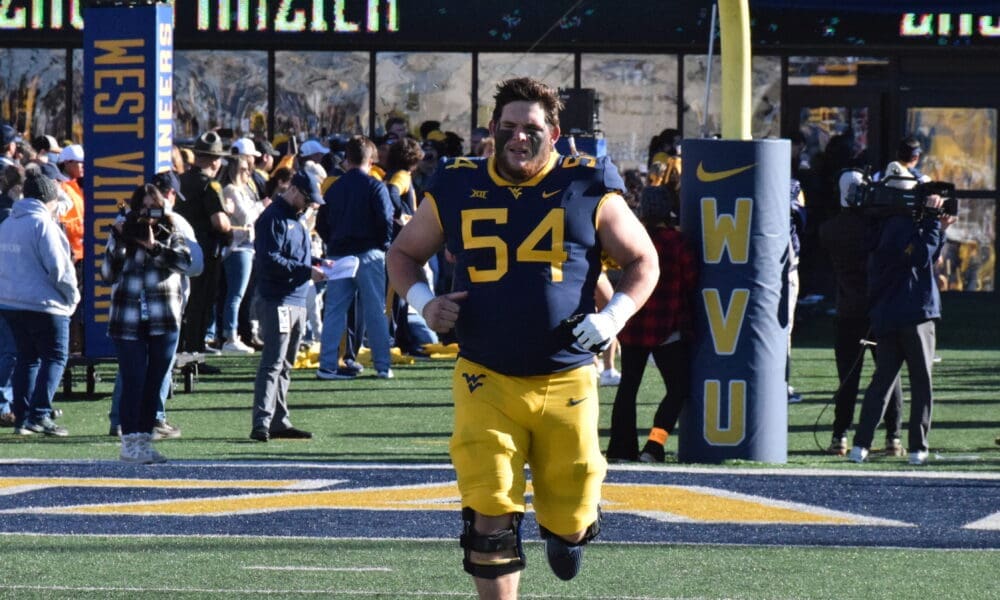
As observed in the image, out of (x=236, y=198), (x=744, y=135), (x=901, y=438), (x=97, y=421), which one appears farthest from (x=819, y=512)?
(x=236, y=198)

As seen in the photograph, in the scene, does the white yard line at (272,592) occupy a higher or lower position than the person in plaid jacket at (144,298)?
lower

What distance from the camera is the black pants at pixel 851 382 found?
40.6ft

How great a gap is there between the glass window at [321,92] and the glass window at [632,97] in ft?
8.99

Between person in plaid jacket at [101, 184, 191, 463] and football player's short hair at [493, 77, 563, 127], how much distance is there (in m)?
5.25

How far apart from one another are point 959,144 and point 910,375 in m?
13.8

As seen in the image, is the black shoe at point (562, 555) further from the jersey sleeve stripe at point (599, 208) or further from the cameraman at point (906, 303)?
the cameraman at point (906, 303)

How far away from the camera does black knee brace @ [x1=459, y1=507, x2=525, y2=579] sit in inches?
247

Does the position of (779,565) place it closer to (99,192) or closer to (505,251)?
(505,251)

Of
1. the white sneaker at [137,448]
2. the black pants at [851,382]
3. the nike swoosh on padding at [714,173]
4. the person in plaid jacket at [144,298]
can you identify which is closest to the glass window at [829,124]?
the black pants at [851,382]

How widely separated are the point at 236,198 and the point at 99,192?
11.3 feet

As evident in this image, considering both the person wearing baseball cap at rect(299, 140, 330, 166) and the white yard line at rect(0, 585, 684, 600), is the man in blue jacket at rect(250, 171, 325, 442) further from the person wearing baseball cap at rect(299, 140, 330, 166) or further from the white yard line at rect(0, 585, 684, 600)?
the person wearing baseball cap at rect(299, 140, 330, 166)

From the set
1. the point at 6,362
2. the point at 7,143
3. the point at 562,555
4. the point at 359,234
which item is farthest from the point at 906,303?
the point at 7,143

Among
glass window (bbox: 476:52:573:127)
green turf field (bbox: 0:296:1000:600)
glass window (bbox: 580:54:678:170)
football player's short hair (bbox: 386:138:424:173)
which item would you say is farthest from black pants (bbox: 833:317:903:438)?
glass window (bbox: 476:52:573:127)

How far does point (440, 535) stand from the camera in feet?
30.3
